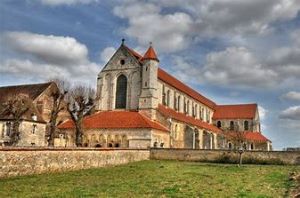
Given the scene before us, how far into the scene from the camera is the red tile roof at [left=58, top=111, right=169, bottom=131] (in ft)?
160

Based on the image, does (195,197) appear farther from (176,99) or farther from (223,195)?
(176,99)

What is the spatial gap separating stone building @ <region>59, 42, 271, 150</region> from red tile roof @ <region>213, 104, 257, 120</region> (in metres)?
20.8

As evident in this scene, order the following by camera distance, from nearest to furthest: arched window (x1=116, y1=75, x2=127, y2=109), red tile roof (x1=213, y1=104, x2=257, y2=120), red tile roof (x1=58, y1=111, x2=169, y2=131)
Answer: red tile roof (x1=58, y1=111, x2=169, y2=131) → arched window (x1=116, y1=75, x2=127, y2=109) → red tile roof (x1=213, y1=104, x2=257, y2=120)

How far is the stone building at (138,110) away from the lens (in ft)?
160

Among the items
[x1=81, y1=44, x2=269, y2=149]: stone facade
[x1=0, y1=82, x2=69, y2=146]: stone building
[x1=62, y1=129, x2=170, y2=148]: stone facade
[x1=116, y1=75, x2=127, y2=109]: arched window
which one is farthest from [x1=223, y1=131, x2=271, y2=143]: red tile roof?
[x1=0, y1=82, x2=69, y2=146]: stone building

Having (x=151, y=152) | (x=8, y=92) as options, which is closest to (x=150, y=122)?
(x=151, y=152)

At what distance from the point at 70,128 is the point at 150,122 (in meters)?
12.0

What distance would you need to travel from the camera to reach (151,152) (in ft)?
150

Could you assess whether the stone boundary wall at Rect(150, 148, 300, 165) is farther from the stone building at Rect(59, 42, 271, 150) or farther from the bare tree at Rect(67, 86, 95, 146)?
the bare tree at Rect(67, 86, 95, 146)

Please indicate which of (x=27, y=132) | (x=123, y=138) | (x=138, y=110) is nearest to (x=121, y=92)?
(x=138, y=110)

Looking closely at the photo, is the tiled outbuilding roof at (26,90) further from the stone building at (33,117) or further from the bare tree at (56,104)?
the bare tree at (56,104)

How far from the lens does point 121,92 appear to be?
5747cm

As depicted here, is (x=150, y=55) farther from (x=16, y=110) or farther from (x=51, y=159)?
(x=51, y=159)

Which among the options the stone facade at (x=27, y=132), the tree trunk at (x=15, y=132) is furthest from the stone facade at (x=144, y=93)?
the tree trunk at (x=15, y=132)
